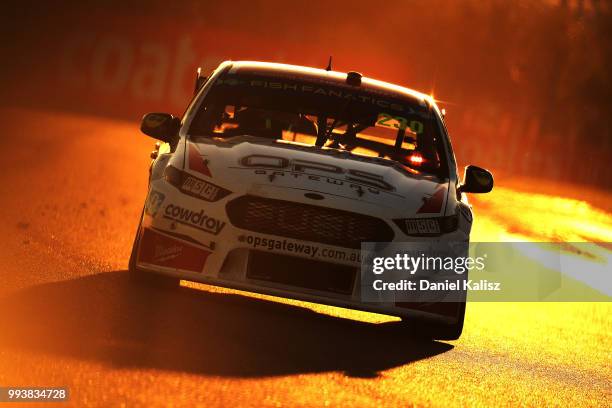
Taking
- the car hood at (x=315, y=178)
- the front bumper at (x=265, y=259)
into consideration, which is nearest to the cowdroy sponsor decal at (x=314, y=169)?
the car hood at (x=315, y=178)

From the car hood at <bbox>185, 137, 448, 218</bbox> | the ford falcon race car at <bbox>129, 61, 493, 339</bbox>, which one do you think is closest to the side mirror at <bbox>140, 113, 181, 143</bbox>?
the ford falcon race car at <bbox>129, 61, 493, 339</bbox>

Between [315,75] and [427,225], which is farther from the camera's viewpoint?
[315,75]

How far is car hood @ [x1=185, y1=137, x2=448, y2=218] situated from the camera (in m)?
8.34

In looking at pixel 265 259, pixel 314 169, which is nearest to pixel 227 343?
pixel 265 259

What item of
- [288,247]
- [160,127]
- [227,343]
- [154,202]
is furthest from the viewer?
[160,127]

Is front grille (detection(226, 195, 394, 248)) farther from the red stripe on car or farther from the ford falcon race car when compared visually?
the red stripe on car

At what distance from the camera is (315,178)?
8.48 meters

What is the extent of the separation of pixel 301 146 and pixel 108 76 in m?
28.2

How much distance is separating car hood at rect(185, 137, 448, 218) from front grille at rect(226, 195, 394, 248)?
4 centimetres

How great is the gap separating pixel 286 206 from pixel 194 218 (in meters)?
0.53

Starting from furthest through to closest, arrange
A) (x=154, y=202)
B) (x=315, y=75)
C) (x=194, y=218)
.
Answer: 1. (x=315, y=75)
2. (x=154, y=202)
3. (x=194, y=218)

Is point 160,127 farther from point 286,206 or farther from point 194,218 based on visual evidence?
point 286,206

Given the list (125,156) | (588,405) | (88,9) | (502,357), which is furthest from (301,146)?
(88,9)

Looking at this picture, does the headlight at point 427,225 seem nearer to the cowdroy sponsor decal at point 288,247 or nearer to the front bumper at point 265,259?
the front bumper at point 265,259
